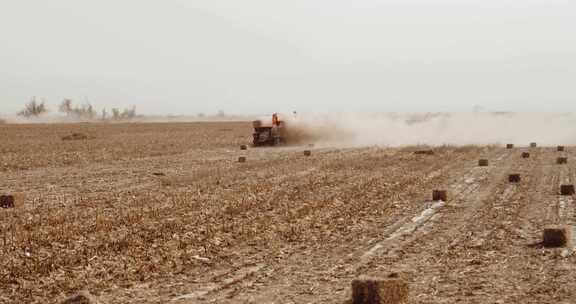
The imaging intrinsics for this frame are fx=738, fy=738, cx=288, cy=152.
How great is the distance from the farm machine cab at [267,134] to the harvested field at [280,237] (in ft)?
64.6

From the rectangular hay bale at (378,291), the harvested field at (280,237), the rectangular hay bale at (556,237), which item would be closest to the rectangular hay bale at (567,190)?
the harvested field at (280,237)

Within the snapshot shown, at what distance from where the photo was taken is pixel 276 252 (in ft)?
40.2

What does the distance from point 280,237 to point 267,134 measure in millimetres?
32464

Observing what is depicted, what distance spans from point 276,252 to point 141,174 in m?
14.6

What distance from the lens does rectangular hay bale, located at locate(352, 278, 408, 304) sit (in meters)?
8.23

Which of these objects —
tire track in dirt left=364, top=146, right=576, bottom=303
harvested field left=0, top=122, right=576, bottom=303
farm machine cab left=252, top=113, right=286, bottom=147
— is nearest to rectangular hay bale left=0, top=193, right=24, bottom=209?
harvested field left=0, top=122, right=576, bottom=303

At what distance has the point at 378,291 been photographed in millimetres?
8219

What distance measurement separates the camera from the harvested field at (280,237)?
9836mm

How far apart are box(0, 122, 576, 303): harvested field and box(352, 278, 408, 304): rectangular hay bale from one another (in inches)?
26.7

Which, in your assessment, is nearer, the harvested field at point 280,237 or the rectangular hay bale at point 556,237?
the harvested field at point 280,237

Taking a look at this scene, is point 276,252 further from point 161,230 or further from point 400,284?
point 400,284

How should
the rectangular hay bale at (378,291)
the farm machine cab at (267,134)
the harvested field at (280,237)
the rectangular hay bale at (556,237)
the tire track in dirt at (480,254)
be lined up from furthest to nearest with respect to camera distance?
1. the farm machine cab at (267,134)
2. the rectangular hay bale at (556,237)
3. the harvested field at (280,237)
4. the tire track in dirt at (480,254)
5. the rectangular hay bale at (378,291)

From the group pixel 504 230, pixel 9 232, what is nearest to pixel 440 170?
pixel 504 230

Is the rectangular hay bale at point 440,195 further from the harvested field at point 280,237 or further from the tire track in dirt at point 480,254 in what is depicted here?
the tire track in dirt at point 480,254
